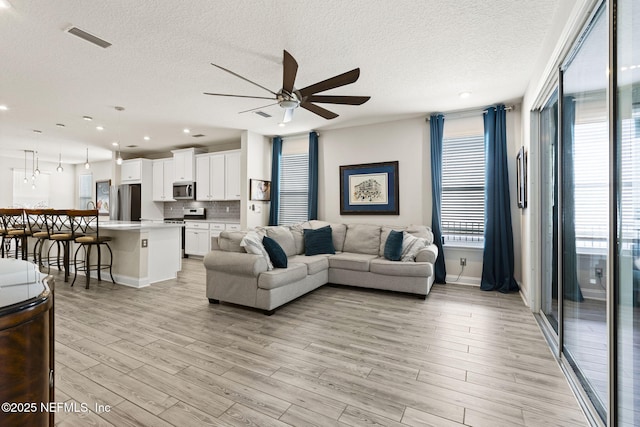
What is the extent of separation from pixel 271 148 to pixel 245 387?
18.1 feet

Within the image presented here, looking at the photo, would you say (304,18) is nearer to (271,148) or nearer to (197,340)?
(197,340)

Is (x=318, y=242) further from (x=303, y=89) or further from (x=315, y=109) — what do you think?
(x=303, y=89)

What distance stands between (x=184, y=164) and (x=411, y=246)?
5928 millimetres

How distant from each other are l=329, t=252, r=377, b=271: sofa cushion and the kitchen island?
2736 millimetres

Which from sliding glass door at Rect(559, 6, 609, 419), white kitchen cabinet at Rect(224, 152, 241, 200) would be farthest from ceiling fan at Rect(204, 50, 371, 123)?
white kitchen cabinet at Rect(224, 152, 241, 200)

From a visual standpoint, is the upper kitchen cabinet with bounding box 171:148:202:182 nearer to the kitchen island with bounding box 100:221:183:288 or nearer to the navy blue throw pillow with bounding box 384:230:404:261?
the kitchen island with bounding box 100:221:183:288

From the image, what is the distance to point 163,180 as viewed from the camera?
802cm

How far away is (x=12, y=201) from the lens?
9.08 m

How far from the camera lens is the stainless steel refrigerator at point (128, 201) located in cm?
800

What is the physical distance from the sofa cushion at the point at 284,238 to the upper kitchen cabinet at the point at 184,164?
12.5ft

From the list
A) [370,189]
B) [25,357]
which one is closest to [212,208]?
[370,189]

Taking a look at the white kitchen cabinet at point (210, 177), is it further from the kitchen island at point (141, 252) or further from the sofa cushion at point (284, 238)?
the sofa cushion at point (284, 238)

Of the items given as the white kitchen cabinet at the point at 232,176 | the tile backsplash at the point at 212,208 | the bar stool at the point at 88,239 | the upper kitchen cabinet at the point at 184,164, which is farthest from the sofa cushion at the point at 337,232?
the upper kitchen cabinet at the point at 184,164

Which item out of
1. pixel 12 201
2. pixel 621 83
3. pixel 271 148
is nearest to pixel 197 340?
pixel 621 83
